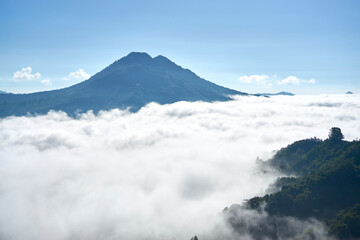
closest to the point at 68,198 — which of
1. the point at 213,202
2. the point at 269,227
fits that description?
the point at 213,202

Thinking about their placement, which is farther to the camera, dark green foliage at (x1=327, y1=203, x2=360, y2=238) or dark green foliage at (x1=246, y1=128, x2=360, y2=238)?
dark green foliage at (x1=246, y1=128, x2=360, y2=238)

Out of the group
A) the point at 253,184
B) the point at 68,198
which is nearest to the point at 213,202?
the point at 253,184

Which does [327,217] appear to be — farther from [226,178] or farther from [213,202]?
[226,178]

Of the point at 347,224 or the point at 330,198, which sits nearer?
the point at 347,224

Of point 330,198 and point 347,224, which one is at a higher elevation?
point 330,198

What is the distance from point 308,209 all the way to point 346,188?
14.5m

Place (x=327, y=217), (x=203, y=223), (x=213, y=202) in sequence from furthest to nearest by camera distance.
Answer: (x=213, y=202) < (x=203, y=223) < (x=327, y=217)

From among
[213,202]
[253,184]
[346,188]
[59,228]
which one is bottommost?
[59,228]

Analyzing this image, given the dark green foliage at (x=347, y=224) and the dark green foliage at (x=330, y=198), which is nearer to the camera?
the dark green foliage at (x=347, y=224)

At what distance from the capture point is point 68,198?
16750cm

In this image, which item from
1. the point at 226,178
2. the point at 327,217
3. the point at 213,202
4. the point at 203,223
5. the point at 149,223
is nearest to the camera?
the point at 327,217

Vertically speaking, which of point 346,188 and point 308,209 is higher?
point 346,188

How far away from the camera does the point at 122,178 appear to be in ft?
655

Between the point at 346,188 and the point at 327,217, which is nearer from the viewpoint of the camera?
the point at 327,217
